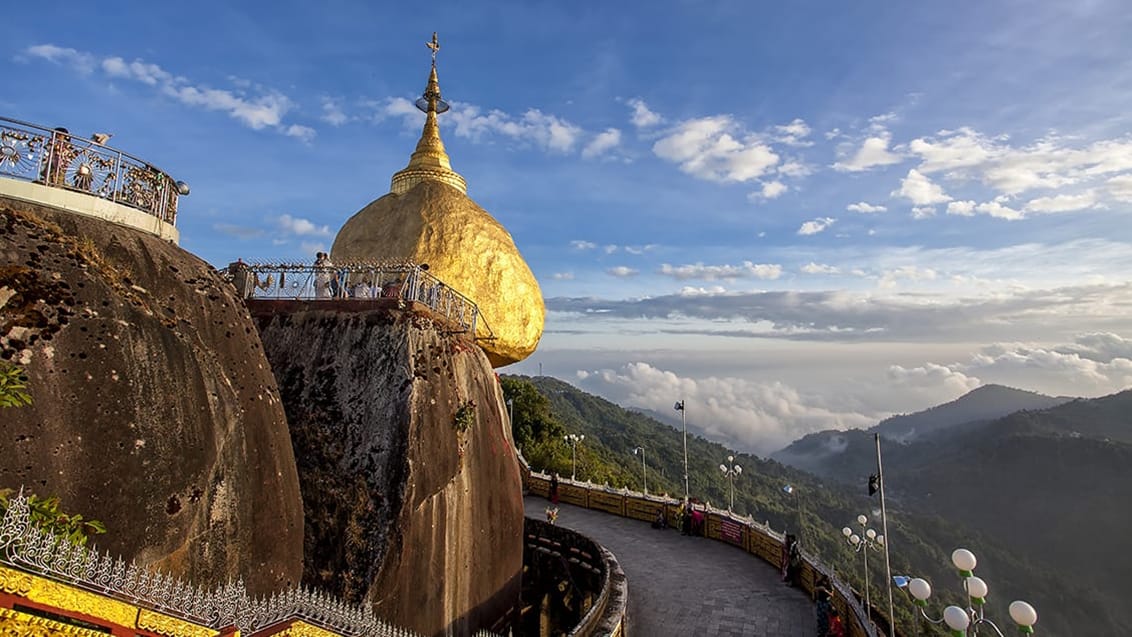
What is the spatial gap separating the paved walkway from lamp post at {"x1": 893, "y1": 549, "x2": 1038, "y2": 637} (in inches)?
183

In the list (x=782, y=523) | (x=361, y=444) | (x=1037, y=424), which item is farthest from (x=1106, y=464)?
(x=361, y=444)

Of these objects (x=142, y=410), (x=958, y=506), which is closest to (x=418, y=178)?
(x=142, y=410)

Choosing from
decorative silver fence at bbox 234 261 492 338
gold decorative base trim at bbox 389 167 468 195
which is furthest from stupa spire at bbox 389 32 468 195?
decorative silver fence at bbox 234 261 492 338

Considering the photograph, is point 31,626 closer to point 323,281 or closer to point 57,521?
point 57,521

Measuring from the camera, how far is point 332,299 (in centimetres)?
1330

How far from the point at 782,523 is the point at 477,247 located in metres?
92.3

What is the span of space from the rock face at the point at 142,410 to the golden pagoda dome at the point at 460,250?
7278mm

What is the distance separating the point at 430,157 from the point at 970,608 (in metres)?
18.9

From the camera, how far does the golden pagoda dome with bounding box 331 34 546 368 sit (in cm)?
1744

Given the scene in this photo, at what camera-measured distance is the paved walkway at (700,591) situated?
42.8ft

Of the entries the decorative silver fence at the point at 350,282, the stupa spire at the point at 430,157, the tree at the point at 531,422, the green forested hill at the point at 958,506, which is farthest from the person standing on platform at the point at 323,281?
the green forested hill at the point at 958,506

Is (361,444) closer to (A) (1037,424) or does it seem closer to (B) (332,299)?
(B) (332,299)

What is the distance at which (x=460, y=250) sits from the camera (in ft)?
58.3

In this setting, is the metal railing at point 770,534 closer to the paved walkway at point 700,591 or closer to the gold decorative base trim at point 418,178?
the paved walkway at point 700,591
